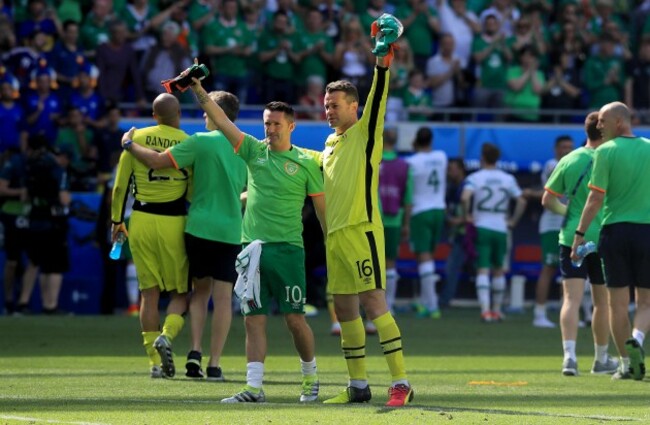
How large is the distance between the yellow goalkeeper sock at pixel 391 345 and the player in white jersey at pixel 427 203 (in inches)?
435

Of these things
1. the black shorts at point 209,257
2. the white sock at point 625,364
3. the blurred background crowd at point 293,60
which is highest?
the blurred background crowd at point 293,60

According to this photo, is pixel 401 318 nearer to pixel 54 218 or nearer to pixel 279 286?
pixel 54 218

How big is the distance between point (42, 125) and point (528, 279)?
Answer: 806cm

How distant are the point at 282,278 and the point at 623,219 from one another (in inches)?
147

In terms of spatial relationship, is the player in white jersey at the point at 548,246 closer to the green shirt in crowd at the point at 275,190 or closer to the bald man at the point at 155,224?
the bald man at the point at 155,224

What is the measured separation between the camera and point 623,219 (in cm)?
1315

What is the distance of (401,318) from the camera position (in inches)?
864

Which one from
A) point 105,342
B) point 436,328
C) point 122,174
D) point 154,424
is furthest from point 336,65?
point 154,424

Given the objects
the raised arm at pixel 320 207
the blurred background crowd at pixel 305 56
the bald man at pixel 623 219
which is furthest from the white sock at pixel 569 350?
the blurred background crowd at pixel 305 56

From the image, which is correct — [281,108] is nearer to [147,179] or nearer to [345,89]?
[345,89]

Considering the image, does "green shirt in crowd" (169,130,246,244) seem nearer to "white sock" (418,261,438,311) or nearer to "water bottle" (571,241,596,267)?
"water bottle" (571,241,596,267)

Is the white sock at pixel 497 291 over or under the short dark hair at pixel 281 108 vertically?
under

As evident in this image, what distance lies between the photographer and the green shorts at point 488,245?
70.6 ft

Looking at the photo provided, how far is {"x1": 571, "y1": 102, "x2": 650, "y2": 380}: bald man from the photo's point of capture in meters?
13.0
